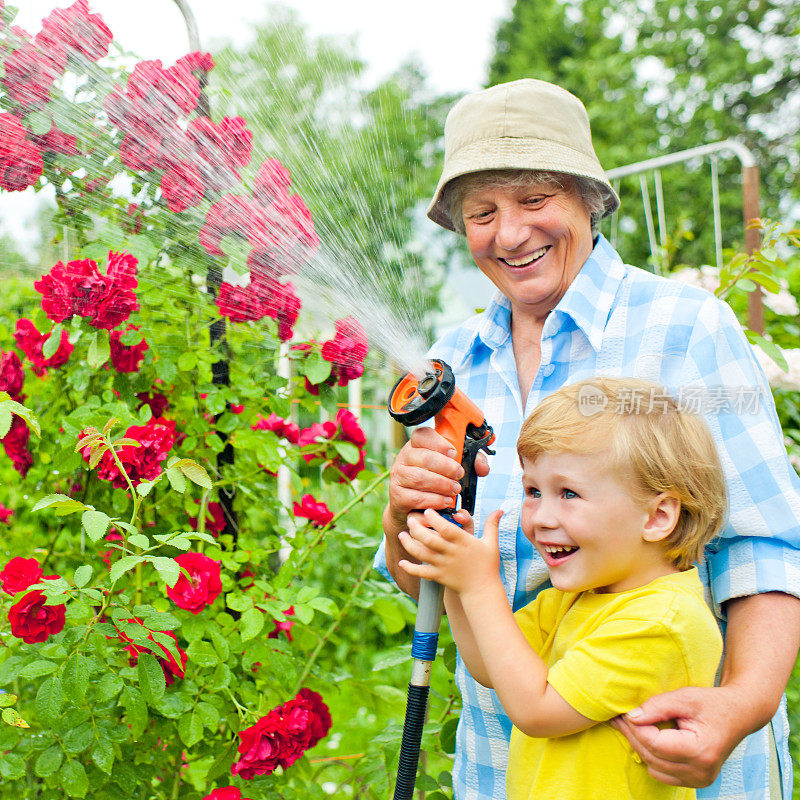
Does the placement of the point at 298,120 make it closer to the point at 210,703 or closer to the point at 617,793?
the point at 210,703

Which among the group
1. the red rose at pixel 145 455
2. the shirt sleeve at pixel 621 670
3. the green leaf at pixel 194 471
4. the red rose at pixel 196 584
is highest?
the red rose at pixel 145 455

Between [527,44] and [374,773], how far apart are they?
24592 mm

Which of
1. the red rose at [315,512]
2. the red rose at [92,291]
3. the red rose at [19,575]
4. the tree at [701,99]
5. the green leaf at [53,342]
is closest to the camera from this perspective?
the red rose at [19,575]

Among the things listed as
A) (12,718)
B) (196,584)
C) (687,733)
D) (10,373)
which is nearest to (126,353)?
(10,373)

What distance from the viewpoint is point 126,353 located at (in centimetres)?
182

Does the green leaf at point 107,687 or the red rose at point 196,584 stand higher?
the red rose at point 196,584

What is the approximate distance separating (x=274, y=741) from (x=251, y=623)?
0.88ft

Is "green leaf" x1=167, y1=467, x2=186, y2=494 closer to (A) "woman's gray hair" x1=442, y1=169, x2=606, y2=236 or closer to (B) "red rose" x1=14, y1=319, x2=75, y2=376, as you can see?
(B) "red rose" x1=14, y1=319, x2=75, y2=376

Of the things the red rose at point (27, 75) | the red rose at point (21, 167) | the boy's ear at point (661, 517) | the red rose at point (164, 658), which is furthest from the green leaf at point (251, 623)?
the red rose at point (27, 75)

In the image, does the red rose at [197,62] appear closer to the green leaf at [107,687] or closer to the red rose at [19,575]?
the red rose at [19,575]

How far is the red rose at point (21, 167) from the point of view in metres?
1.68

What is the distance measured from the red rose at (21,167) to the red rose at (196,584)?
0.89 metres

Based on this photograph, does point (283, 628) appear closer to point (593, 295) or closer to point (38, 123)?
point (593, 295)

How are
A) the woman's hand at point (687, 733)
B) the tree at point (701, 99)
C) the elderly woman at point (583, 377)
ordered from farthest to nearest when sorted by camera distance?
the tree at point (701, 99) → the elderly woman at point (583, 377) → the woman's hand at point (687, 733)
